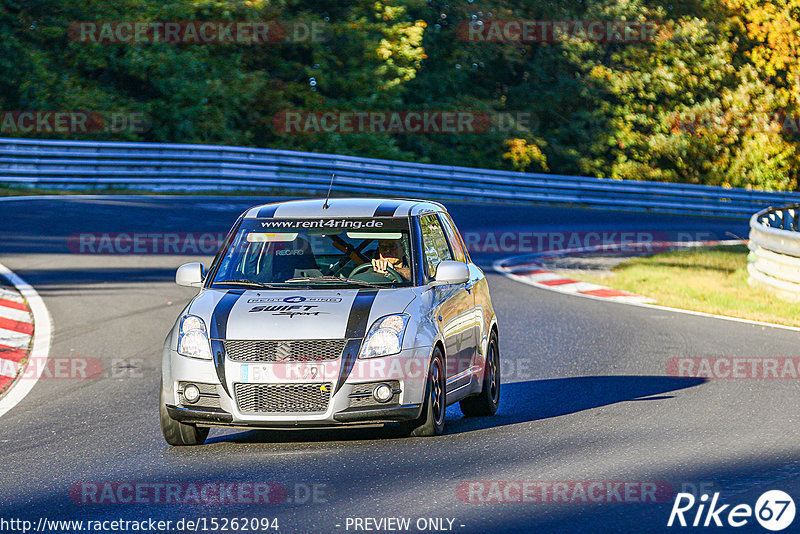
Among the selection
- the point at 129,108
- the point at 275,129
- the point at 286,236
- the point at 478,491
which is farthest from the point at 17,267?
the point at 275,129

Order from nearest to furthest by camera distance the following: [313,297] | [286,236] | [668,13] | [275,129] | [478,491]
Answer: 1. [478,491]
2. [313,297]
3. [286,236]
4. [275,129]
5. [668,13]

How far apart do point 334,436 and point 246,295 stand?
1190 millimetres

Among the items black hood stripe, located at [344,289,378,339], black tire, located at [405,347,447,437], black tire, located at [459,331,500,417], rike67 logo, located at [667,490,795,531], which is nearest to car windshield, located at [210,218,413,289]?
black hood stripe, located at [344,289,378,339]

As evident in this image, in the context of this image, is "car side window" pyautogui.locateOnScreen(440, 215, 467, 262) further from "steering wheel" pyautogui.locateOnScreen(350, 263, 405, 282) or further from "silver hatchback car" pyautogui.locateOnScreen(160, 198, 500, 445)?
"steering wheel" pyautogui.locateOnScreen(350, 263, 405, 282)

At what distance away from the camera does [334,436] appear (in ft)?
28.5

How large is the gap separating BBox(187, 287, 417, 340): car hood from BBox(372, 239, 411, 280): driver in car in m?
0.33

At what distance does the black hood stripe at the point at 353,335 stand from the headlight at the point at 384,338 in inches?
1.7

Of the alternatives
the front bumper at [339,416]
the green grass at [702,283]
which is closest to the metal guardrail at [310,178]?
the green grass at [702,283]

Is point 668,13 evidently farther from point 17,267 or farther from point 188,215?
point 17,267

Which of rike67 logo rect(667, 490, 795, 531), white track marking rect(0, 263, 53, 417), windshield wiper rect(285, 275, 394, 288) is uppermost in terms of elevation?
windshield wiper rect(285, 275, 394, 288)

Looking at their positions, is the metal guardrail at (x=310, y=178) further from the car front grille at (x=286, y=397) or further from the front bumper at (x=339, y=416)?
the car front grille at (x=286, y=397)

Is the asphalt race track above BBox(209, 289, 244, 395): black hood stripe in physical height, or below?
below

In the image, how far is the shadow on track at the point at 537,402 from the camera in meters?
8.74

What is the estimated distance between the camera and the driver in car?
8891mm
